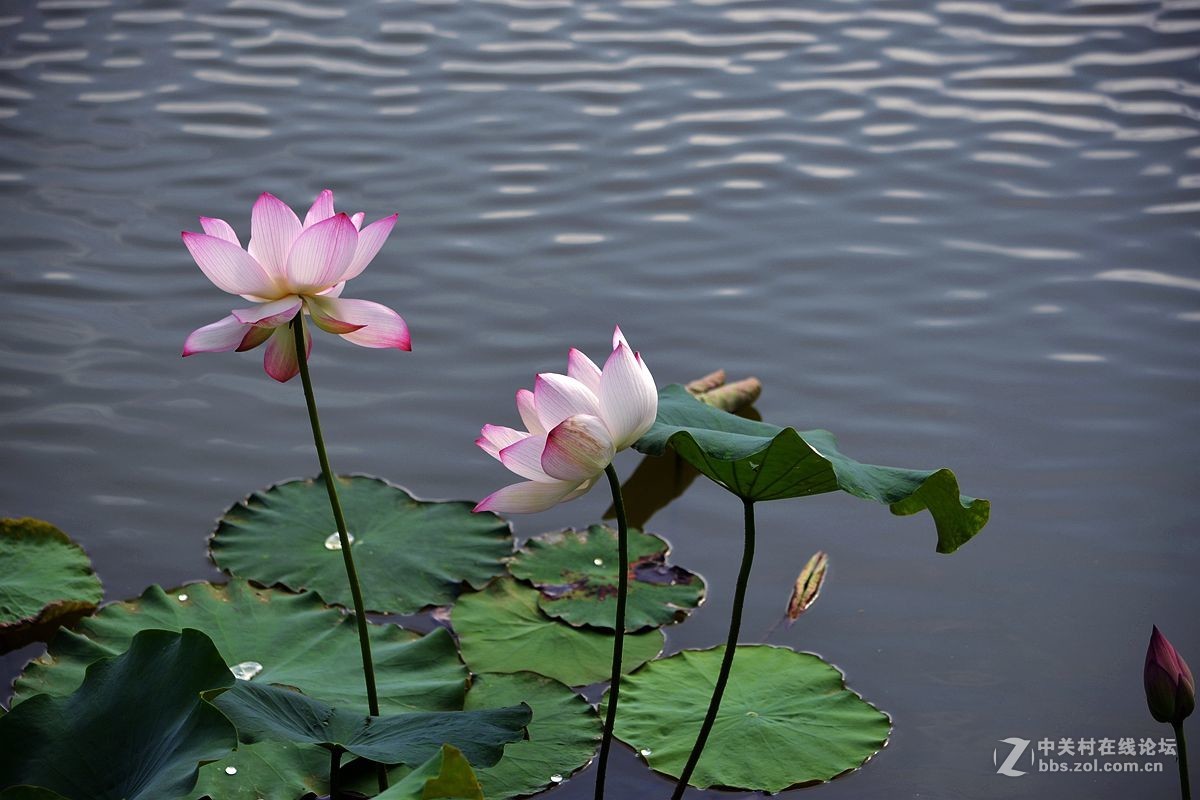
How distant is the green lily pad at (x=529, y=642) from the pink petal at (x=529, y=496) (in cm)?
53

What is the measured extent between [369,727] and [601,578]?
2.17 feet

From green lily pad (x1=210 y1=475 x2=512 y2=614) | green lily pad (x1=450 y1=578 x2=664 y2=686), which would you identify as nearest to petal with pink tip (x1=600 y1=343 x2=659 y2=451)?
green lily pad (x1=450 y1=578 x2=664 y2=686)

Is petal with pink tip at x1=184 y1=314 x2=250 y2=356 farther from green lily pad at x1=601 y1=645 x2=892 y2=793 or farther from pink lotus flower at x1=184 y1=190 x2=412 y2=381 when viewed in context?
green lily pad at x1=601 y1=645 x2=892 y2=793

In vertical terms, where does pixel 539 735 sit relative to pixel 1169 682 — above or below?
below

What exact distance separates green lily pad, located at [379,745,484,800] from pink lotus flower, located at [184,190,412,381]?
0.43 metres

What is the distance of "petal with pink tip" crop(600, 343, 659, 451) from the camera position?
110 centimetres

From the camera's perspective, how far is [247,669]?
1467 mm

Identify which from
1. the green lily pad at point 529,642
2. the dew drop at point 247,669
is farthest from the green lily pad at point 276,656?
the green lily pad at point 529,642

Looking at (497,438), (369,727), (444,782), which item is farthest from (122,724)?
(497,438)

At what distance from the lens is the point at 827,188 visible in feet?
10.3

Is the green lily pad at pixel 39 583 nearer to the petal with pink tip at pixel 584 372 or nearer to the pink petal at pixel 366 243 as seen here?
the pink petal at pixel 366 243

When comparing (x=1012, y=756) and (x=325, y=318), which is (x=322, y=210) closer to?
(x=325, y=318)

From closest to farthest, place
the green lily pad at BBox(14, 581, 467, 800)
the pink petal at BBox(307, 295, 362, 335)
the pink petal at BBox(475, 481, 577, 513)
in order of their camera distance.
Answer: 1. the pink petal at BBox(475, 481, 577, 513)
2. the pink petal at BBox(307, 295, 362, 335)
3. the green lily pad at BBox(14, 581, 467, 800)

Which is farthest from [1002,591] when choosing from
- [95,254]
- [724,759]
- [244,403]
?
[95,254]
